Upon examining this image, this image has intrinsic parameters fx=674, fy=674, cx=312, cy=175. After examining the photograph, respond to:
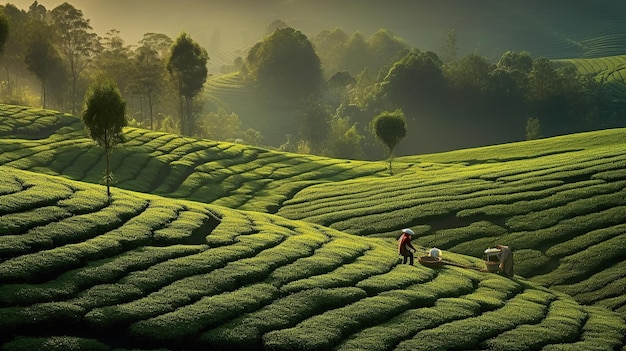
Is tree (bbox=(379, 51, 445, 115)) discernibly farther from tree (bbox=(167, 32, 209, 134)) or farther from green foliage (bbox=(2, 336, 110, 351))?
green foliage (bbox=(2, 336, 110, 351))

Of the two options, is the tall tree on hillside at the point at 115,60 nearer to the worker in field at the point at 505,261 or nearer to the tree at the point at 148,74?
the tree at the point at 148,74

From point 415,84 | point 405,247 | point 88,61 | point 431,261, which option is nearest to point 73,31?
point 88,61

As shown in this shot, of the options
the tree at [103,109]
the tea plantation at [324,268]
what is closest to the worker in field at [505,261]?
the tea plantation at [324,268]

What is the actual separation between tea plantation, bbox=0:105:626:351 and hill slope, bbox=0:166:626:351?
0.09 metres

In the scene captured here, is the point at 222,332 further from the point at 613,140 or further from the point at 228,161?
the point at 613,140

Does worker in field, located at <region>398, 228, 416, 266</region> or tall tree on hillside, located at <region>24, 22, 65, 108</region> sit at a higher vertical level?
tall tree on hillside, located at <region>24, 22, 65, 108</region>

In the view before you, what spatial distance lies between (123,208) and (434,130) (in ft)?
436

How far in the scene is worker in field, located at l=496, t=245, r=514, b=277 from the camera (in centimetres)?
4147

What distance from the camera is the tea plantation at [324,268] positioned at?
2719 centimetres

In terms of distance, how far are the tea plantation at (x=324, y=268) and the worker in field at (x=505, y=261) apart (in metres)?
1.30

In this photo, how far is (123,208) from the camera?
137 ft

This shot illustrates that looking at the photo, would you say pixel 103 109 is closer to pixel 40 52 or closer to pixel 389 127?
pixel 389 127

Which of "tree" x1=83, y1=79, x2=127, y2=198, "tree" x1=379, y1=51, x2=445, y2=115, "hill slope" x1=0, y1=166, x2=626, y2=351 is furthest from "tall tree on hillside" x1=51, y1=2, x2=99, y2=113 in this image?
"hill slope" x1=0, y1=166, x2=626, y2=351

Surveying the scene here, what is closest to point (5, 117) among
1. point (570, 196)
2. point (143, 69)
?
point (143, 69)
